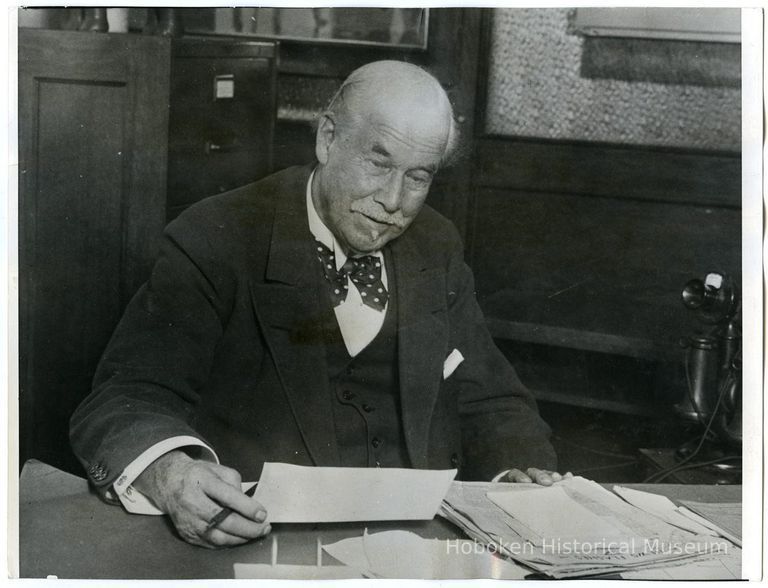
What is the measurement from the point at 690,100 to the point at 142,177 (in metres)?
1.06

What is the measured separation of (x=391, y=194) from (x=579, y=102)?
482 mm

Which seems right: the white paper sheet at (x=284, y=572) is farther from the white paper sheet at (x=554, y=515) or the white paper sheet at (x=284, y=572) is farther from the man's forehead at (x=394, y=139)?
the man's forehead at (x=394, y=139)

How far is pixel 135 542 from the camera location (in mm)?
979

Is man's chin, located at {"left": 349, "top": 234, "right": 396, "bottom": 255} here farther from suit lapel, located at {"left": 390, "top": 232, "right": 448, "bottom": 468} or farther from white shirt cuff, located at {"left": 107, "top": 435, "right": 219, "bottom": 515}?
white shirt cuff, located at {"left": 107, "top": 435, "right": 219, "bottom": 515}

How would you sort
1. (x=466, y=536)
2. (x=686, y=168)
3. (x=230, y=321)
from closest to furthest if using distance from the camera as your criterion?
(x=466, y=536)
(x=230, y=321)
(x=686, y=168)

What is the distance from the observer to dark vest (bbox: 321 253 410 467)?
49.6 inches

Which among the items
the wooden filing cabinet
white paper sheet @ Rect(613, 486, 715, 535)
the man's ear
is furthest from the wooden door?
white paper sheet @ Rect(613, 486, 715, 535)

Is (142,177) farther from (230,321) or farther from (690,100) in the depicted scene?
(690,100)

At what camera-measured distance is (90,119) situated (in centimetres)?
130

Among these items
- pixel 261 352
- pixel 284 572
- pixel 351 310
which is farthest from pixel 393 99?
pixel 284 572

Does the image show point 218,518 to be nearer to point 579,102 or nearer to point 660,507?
point 660,507

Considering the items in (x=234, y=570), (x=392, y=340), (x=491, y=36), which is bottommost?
(x=234, y=570)

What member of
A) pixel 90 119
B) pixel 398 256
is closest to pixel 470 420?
pixel 398 256

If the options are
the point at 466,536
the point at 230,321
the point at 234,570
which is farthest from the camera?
the point at 230,321
